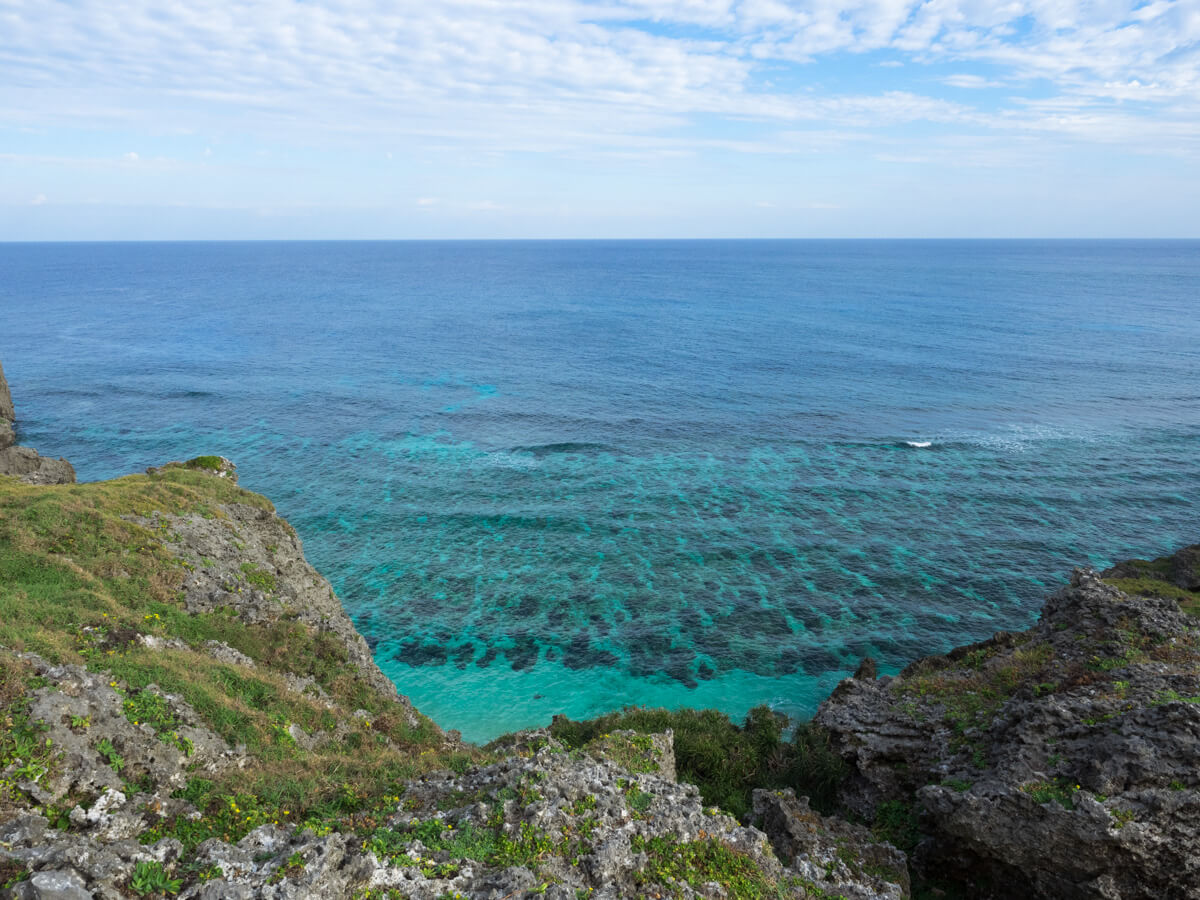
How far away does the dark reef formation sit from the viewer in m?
16.8

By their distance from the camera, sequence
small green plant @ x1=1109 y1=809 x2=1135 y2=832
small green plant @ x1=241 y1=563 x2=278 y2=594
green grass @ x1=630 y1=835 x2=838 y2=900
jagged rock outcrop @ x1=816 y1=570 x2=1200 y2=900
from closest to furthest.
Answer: green grass @ x1=630 y1=835 x2=838 y2=900
small green plant @ x1=1109 y1=809 x2=1135 y2=832
jagged rock outcrop @ x1=816 y1=570 x2=1200 y2=900
small green plant @ x1=241 y1=563 x2=278 y2=594

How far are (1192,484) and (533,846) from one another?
271 ft

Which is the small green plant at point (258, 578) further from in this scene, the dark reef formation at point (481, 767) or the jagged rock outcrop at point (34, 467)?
the jagged rock outcrop at point (34, 467)

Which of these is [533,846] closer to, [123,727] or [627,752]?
[627,752]

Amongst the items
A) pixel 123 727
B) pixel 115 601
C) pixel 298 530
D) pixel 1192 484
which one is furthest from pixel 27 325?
pixel 1192 484

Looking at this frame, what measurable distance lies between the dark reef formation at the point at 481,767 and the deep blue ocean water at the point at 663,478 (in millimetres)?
14166

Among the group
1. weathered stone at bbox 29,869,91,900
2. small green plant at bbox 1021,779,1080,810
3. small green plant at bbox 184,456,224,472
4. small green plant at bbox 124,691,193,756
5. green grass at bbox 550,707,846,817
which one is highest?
weathered stone at bbox 29,869,91,900

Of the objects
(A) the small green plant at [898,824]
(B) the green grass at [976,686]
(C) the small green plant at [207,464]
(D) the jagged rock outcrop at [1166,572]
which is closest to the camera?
(A) the small green plant at [898,824]

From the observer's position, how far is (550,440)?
87.1 meters

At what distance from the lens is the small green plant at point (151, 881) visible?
14.7 m

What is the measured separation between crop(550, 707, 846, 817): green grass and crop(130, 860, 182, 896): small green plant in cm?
Answer: 1678

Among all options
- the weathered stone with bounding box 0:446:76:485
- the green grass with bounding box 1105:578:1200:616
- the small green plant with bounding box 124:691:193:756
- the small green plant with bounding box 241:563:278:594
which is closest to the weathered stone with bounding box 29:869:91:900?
the small green plant with bounding box 124:691:193:756

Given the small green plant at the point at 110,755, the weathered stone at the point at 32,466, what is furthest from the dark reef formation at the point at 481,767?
the weathered stone at the point at 32,466

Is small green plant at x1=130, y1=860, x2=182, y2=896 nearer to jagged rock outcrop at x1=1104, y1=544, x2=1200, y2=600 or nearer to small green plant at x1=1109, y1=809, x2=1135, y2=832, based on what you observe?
small green plant at x1=1109, y1=809, x2=1135, y2=832
